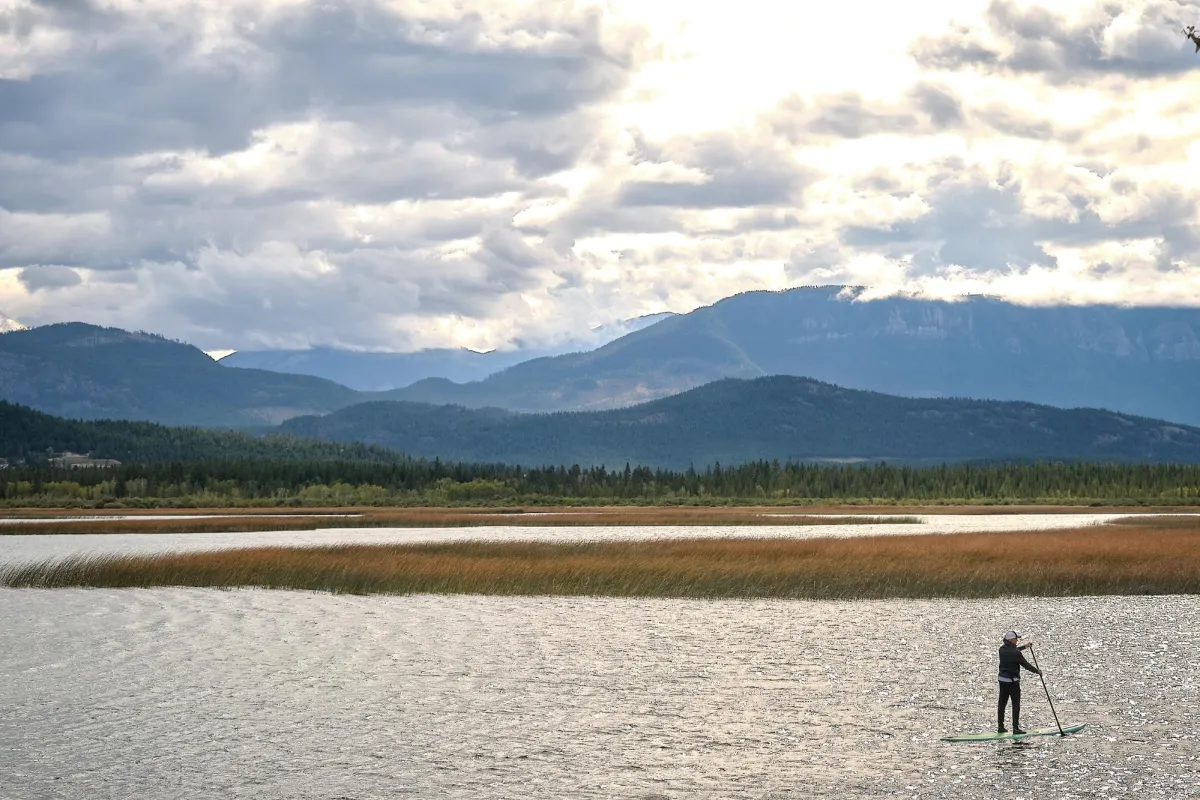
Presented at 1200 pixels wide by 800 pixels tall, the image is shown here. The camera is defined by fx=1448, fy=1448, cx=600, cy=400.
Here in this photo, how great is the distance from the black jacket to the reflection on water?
1.60 metres

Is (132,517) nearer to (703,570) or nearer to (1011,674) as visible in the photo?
(703,570)

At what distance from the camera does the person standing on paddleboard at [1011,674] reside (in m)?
32.4

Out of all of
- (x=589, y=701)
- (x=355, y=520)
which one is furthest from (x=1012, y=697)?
(x=355, y=520)

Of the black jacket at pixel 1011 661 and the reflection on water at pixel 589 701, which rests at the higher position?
the black jacket at pixel 1011 661

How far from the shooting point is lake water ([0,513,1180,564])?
310 feet

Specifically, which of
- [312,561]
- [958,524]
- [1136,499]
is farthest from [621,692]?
[1136,499]

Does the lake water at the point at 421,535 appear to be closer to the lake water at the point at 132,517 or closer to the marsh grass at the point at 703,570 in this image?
the marsh grass at the point at 703,570

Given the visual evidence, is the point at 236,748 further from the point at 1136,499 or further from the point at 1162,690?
the point at 1136,499

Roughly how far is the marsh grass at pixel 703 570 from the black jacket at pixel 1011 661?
29.0 m

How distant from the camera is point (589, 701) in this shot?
3784 centimetres

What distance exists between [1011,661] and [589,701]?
11.1 meters

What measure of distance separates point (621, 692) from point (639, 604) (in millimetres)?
21662

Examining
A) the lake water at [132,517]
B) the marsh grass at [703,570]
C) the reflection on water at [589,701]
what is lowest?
the reflection on water at [589,701]

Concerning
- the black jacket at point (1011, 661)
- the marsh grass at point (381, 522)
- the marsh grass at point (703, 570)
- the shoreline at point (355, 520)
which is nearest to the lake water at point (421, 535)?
the marsh grass at point (381, 522)
